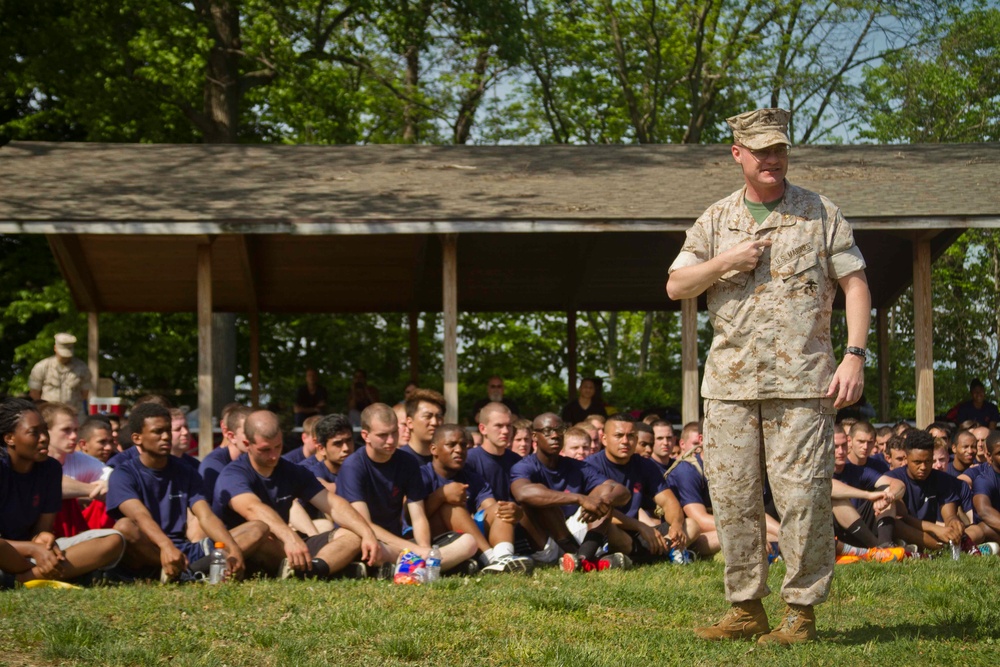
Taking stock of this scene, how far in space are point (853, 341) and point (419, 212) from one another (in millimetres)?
9581

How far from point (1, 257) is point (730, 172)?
1688 centimetres

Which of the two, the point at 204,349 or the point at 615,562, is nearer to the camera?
the point at 615,562

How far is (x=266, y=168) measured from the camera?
17.9 metres

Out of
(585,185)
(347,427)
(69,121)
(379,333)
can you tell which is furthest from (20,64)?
(347,427)

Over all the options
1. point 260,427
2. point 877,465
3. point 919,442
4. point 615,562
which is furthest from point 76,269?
point 919,442

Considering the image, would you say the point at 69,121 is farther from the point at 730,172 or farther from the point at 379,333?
the point at 730,172

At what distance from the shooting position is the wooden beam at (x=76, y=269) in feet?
53.4

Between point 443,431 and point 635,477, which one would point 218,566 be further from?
point 635,477

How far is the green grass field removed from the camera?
5.70 meters

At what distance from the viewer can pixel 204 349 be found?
49.3ft

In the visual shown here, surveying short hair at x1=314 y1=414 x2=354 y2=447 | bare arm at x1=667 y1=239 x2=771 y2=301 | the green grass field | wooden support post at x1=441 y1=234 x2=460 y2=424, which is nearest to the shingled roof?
wooden support post at x1=441 y1=234 x2=460 y2=424

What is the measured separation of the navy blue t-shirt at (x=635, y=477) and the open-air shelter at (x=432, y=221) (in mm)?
4342

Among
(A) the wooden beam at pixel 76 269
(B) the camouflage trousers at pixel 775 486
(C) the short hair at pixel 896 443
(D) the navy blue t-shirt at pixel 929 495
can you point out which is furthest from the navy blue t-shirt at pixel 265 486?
(A) the wooden beam at pixel 76 269

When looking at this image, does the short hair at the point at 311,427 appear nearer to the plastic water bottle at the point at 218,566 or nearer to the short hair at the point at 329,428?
the short hair at the point at 329,428
